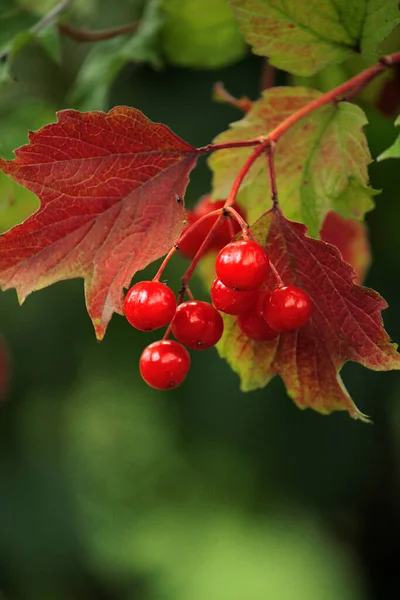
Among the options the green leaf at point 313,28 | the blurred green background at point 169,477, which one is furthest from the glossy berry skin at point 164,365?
the blurred green background at point 169,477

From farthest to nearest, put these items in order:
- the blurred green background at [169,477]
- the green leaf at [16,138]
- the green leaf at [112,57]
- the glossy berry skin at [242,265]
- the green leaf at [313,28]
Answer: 1. the blurred green background at [169,477]
2. the green leaf at [112,57]
3. the green leaf at [16,138]
4. the green leaf at [313,28]
5. the glossy berry skin at [242,265]

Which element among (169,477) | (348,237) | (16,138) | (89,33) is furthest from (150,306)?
(169,477)

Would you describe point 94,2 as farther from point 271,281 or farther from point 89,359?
point 89,359

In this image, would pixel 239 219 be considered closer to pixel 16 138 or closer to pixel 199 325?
pixel 199 325

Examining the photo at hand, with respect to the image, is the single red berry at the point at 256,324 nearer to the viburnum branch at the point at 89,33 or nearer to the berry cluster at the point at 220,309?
the berry cluster at the point at 220,309

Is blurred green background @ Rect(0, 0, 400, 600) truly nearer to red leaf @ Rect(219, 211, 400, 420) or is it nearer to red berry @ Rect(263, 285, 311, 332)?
red leaf @ Rect(219, 211, 400, 420)

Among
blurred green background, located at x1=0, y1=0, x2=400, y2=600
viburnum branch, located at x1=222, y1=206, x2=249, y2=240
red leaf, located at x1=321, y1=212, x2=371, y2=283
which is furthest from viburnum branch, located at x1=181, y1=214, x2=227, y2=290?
blurred green background, located at x1=0, y1=0, x2=400, y2=600
